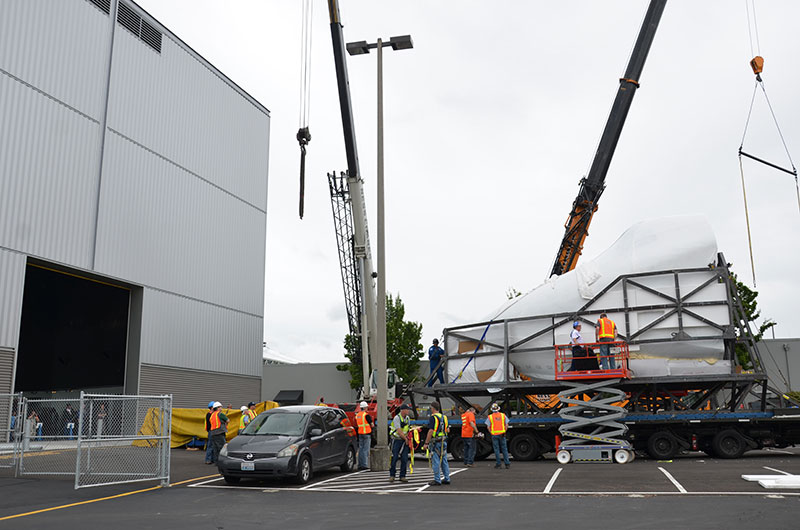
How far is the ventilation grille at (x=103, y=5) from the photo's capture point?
1093 inches

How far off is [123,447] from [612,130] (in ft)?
62.6

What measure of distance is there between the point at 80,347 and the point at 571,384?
24.8 metres

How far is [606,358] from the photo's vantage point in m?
18.9

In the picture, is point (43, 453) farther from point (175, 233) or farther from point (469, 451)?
point (175, 233)

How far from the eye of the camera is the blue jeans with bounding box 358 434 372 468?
16.9 metres

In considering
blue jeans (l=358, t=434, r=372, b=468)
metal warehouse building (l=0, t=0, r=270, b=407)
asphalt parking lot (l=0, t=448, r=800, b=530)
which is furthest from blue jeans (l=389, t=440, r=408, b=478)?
metal warehouse building (l=0, t=0, r=270, b=407)

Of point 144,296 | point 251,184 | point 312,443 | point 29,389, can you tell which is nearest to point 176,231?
point 144,296

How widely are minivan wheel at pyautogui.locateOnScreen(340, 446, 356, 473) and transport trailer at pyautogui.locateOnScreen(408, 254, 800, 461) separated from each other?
4.52 metres

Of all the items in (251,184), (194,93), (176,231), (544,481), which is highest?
(194,93)

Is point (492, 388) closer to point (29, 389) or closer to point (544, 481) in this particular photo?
point (544, 481)

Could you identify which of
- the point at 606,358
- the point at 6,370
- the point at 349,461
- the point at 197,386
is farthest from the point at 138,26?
the point at 606,358

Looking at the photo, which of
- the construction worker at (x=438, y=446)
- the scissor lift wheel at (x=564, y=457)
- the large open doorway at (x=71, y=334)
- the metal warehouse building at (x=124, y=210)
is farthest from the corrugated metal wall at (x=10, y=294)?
the scissor lift wheel at (x=564, y=457)

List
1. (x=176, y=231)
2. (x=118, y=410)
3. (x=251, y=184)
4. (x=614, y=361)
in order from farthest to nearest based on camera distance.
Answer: (x=251, y=184)
(x=176, y=231)
(x=118, y=410)
(x=614, y=361)

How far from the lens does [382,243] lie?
16.6 metres
